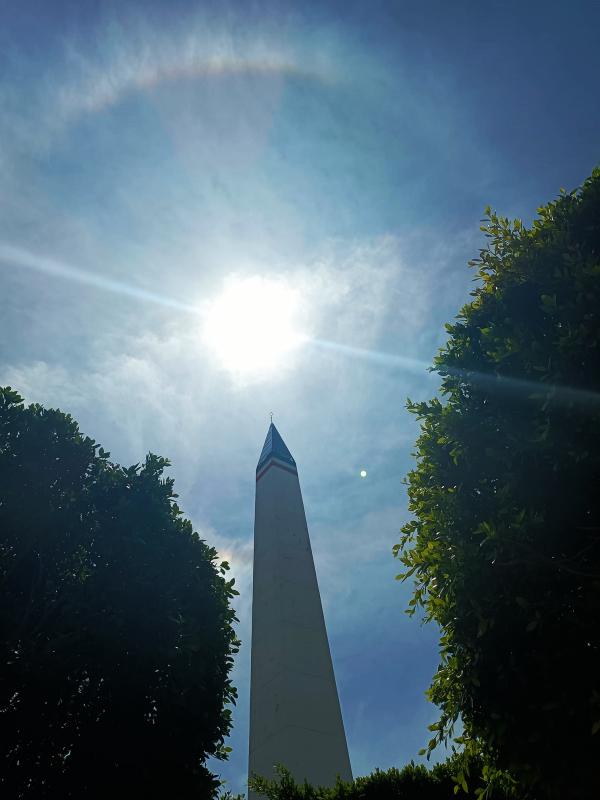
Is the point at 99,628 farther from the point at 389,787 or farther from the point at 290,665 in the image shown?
the point at 290,665

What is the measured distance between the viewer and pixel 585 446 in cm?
776

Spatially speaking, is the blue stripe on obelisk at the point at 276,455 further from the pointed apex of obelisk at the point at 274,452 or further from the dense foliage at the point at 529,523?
the dense foliage at the point at 529,523

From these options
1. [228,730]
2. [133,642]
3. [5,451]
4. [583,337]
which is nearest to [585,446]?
[583,337]

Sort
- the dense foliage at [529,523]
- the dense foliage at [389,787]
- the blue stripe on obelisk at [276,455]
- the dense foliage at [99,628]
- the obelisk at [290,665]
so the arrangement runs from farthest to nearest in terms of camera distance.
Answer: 1. the blue stripe on obelisk at [276,455]
2. the obelisk at [290,665]
3. the dense foliage at [389,787]
4. the dense foliage at [99,628]
5. the dense foliage at [529,523]

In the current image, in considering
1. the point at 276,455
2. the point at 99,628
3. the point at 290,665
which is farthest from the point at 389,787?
the point at 276,455

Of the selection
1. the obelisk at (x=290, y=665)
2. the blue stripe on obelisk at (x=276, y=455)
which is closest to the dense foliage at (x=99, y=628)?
the obelisk at (x=290, y=665)

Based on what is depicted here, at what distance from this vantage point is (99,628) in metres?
11.6

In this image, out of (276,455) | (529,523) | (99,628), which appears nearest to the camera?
(529,523)

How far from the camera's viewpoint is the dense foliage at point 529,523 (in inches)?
287

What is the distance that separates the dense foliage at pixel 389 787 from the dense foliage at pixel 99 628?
63.1 inches

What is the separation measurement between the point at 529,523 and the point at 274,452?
27.4 meters

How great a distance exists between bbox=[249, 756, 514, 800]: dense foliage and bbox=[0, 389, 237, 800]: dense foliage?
1603 mm

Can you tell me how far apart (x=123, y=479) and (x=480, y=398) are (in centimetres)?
999

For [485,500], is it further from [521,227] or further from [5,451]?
[5,451]
